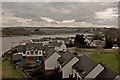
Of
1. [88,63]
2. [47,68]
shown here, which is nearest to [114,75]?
[88,63]

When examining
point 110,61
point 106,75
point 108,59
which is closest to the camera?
point 106,75

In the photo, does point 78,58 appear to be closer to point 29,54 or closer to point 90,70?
point 90,70

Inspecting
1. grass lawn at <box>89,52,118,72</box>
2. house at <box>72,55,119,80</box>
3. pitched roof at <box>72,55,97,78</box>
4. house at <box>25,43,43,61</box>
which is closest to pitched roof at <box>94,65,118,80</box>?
house at <box>72,55,119,80</box>

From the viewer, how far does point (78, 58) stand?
22.0 m

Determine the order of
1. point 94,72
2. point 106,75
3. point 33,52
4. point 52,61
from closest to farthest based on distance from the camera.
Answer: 1. point 106,75
2. point 94,72
3. point 52,61
4. point 33,52

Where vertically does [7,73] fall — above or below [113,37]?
below

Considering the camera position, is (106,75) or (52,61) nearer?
(106,75)

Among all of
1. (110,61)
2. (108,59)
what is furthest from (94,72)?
(108,59)

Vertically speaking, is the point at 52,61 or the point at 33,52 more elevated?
the point at 33,52

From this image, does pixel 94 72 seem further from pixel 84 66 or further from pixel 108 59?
pixel 108 59

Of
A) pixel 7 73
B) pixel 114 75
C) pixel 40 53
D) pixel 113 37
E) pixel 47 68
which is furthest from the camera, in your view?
pixel 113 37

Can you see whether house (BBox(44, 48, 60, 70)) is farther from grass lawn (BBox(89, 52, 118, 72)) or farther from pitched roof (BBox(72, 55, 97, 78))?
pitched roof (BBox(72, 55, 97, 78))

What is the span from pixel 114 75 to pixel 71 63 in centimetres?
728

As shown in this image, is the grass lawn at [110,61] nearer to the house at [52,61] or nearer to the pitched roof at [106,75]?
the house at [52,61]
